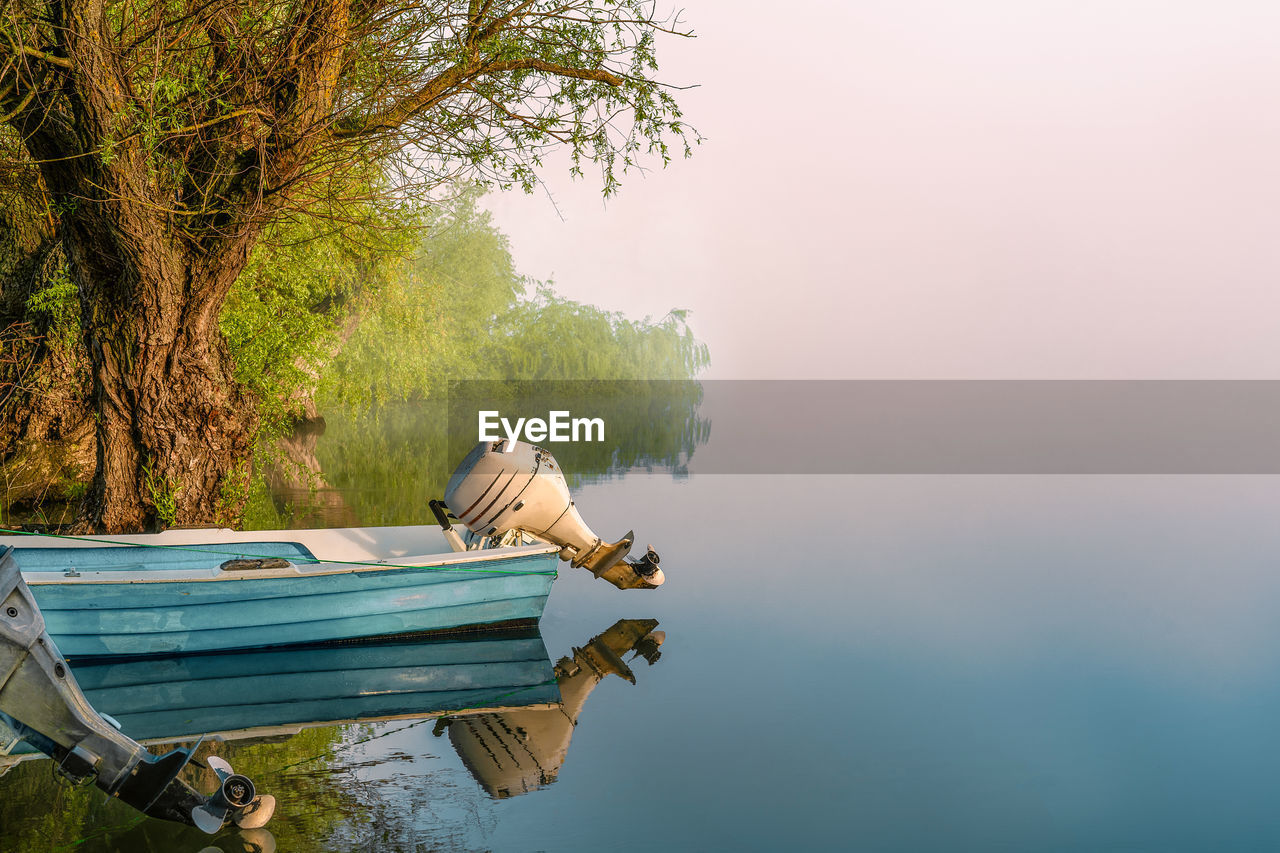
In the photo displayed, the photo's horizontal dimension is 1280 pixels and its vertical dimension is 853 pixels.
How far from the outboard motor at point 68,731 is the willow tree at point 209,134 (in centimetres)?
483

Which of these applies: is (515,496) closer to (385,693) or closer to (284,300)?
(385,693)

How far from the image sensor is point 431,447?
25906 mm

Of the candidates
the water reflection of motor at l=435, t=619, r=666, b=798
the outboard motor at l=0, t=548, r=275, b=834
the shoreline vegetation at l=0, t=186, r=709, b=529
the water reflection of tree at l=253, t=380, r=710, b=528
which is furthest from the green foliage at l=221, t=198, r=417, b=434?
the outboard motor at l=0, t=548, r=275, b=834

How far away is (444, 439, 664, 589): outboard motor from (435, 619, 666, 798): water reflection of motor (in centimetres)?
107

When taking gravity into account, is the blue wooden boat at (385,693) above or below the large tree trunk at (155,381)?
below

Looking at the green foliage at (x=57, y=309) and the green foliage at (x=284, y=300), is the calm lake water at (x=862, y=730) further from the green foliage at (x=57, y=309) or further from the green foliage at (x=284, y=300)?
the green foliage at (x=57, y=309)

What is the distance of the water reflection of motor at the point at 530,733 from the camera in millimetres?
6148

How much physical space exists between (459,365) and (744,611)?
20822 millimetres

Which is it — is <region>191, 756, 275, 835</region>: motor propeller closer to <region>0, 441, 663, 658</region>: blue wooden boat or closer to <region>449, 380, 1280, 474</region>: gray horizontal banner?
<region>0, 441, 663, 658</region>: blue wooden boat

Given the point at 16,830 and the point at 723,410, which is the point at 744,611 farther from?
the point at 723,410

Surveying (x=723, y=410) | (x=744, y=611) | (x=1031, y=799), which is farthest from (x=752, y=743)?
(x=723, y=410)

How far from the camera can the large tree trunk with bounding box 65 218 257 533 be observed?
8.84m

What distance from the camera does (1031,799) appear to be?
623 centimetres

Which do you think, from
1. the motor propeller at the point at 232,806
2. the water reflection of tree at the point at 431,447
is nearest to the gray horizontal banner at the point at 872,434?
the water reflection of tree at the point at 431,447
